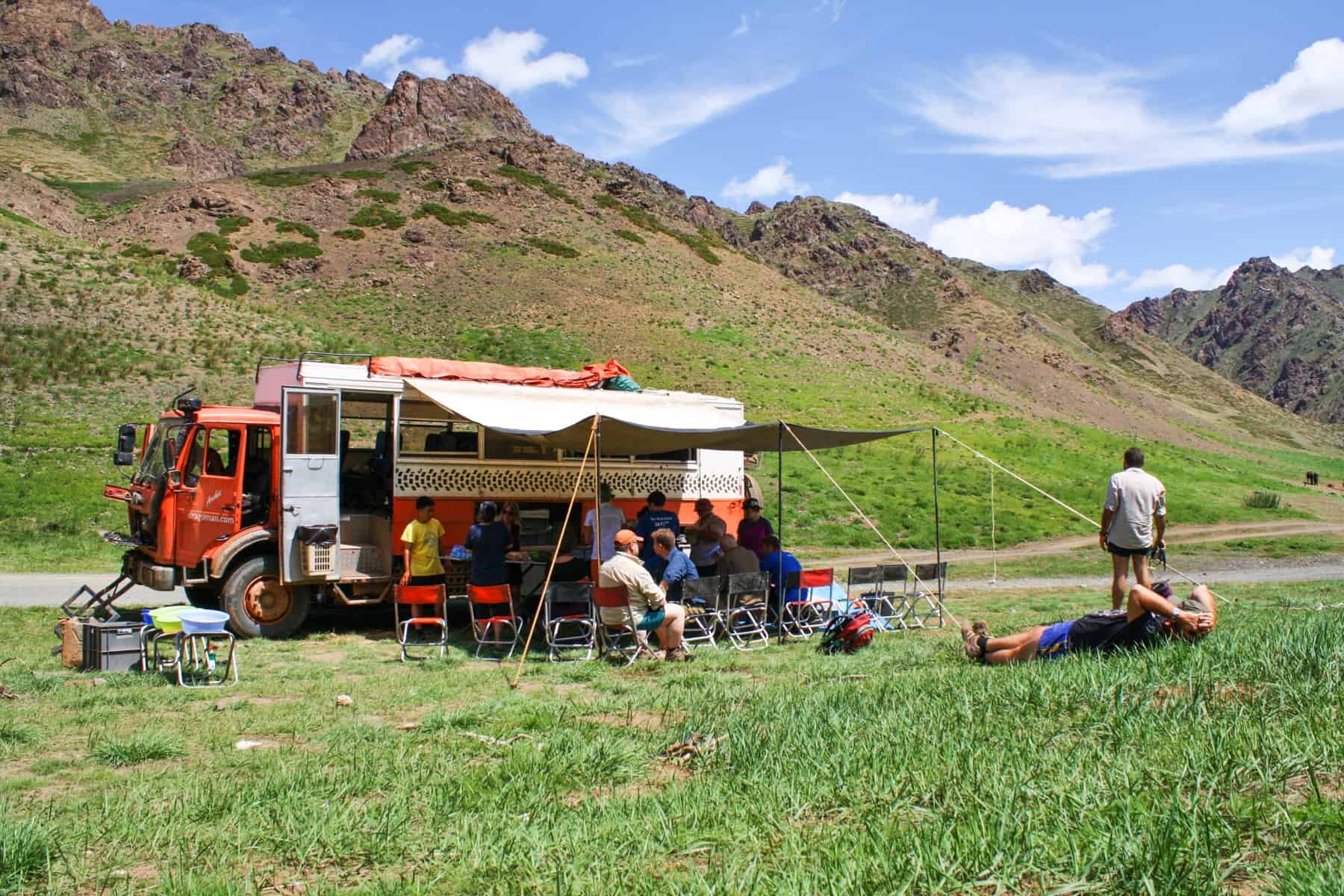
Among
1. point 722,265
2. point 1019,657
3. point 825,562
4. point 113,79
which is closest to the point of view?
point 1019,657

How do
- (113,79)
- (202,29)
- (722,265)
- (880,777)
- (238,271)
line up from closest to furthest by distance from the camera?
(880,777) < (238,271) < (722,265) < (113,79) < (202,29)

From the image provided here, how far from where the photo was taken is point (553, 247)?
202 feet

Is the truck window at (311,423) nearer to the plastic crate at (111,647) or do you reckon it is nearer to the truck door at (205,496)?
the truck door at (205,496)

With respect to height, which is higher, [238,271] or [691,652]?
[238,271]

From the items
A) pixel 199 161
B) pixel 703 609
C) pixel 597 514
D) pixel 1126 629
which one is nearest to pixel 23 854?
pixel 597 514

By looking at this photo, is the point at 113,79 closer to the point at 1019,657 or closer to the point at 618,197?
the point at 618,197

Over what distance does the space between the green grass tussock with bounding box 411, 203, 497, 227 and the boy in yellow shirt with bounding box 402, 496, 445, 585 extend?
5394 cm

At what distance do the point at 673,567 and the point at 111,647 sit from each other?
5114 millimetres

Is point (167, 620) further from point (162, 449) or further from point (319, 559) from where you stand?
point (162, 449)

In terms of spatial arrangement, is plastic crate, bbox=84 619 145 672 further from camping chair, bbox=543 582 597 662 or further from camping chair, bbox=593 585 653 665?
camping chair, bbox=593 585 653 665

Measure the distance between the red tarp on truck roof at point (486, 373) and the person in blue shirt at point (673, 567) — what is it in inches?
134

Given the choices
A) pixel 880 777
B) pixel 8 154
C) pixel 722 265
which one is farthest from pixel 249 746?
pixel 8 154

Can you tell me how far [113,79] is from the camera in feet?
448

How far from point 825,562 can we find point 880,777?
47.3ft
